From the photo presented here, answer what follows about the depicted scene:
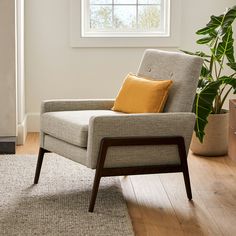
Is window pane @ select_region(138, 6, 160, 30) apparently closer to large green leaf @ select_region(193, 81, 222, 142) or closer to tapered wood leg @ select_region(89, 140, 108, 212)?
large green leaf @ select_region(193, 81, 222, 142)

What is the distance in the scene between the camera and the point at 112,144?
4.04 metres

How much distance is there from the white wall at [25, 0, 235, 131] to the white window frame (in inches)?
2.1

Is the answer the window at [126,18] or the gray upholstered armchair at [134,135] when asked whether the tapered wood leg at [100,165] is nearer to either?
the gray upholstered armchair at [134,135]

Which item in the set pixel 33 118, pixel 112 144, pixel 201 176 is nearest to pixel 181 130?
pixel 112 144

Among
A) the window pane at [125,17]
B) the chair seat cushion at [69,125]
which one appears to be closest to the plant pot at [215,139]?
the chair seat cushion at [69,125]

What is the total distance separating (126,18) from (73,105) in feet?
6.31

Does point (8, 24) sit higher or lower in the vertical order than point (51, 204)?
higher

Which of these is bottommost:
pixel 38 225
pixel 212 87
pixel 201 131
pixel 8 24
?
pixel 38 225

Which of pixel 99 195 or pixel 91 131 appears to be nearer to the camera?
pixel 91 131

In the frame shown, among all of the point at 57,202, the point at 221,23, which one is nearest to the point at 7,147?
the point at 57,202

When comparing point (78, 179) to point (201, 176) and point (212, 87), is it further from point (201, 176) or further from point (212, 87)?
point (212, 87)

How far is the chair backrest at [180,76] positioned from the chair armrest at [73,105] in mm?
412

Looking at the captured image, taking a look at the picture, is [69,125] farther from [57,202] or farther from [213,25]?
[213,25]

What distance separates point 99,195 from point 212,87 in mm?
1310
